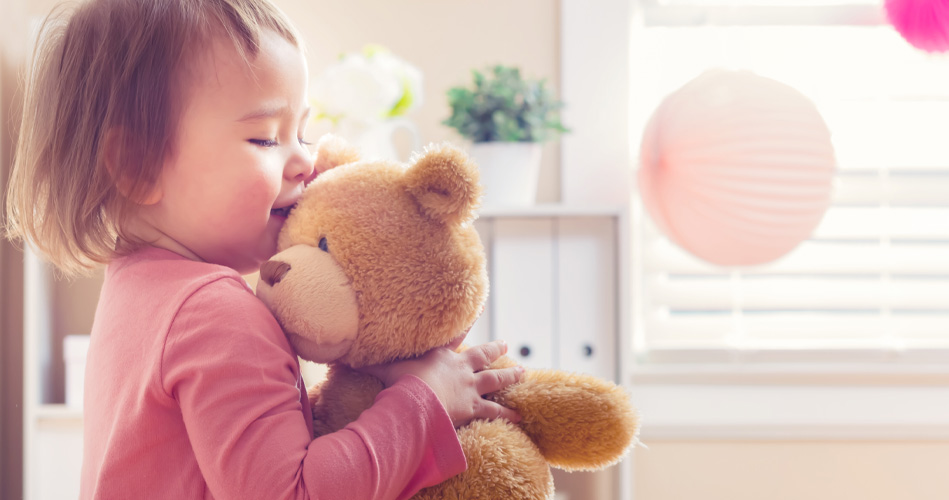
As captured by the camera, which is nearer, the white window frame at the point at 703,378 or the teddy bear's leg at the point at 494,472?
the teddy bear's leg at the point at 494,472

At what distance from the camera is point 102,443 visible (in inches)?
21.9

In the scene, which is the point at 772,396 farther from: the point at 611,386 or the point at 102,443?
the point at 102,443

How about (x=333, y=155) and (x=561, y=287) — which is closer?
(x=333, y=155)

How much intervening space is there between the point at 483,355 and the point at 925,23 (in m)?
0.73

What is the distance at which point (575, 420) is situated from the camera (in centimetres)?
59

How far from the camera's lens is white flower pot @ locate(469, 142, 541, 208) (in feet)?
4.90

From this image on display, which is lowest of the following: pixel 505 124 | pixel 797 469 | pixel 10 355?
pixel 797 469

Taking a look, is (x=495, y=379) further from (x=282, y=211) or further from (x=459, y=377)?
(x=282, y=211)

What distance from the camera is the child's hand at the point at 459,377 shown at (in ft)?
1.82

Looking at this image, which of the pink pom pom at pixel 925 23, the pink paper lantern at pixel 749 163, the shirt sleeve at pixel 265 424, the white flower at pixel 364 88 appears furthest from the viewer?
the white flower at pixel 364 88

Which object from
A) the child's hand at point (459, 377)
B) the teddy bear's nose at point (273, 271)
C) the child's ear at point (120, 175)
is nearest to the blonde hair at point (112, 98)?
the child's ear at point (120, 175)

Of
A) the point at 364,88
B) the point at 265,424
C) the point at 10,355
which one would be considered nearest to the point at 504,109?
the point at 364,88

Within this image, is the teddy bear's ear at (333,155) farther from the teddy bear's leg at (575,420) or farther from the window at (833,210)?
the window at (833,210)

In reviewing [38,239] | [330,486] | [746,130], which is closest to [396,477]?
[330,486]
